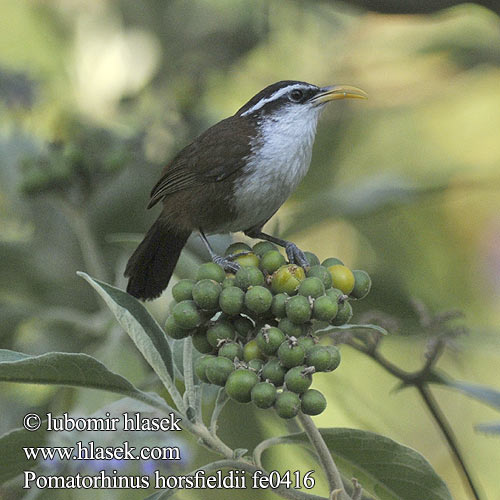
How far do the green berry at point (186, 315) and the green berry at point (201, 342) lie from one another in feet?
0.14

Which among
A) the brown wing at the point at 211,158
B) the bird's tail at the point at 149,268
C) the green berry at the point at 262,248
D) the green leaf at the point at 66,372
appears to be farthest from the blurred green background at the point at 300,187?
the green berry at the point at 262,248

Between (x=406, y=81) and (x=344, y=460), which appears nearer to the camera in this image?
(x=344, y=460)

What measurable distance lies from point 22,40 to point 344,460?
385 centimetres

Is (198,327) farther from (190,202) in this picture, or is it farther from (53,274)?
(53,274)

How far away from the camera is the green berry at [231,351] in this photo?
1560 millimetres

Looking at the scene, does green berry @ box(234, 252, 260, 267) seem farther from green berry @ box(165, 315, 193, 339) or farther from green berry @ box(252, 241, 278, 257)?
green berry @ box(165, 315, 193, 339)

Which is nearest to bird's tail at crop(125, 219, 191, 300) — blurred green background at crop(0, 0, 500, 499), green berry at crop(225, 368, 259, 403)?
blurred green background at crop(0, 0, 500, 499)

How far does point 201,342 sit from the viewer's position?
1.65 m

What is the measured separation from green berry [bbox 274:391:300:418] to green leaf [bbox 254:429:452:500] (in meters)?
0.28

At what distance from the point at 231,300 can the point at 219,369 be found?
0.42ft

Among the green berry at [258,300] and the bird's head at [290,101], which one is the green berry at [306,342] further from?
the bird's head at [290,101]

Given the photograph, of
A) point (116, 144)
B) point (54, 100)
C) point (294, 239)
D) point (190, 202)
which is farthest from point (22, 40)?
point (190, 202)

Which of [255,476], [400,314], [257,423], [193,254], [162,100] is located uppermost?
[162,100]

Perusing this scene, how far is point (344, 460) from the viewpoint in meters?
1.91
